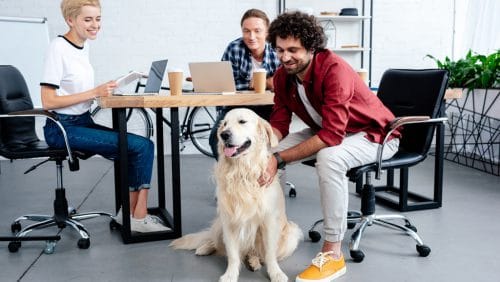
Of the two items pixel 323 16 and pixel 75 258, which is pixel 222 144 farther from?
pixel 323 16

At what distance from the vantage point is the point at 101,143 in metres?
2.33

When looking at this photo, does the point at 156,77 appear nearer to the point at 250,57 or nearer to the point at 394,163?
the point at 250,57

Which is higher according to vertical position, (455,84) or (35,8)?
(35,8)

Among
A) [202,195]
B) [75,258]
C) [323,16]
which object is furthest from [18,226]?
[323,16]

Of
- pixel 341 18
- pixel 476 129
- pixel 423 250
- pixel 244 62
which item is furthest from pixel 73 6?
pixel 476 129

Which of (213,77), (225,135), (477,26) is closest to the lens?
(225,135)

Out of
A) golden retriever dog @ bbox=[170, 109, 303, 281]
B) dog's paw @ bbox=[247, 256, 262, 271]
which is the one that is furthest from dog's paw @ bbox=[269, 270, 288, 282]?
dog's paw @ bbox=[247, 256, 262, 271]

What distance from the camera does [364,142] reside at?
83.6 inches

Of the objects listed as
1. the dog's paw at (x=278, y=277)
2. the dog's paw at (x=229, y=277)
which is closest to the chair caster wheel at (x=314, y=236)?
the dog's paw at (x=278, y=277)

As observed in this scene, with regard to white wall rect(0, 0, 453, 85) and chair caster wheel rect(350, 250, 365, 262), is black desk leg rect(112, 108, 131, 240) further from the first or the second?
white wall rect(0, 0, 453, 85)

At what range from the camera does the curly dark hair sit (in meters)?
1.96

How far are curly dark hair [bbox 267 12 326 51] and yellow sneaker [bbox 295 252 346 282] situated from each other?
898 millimetres

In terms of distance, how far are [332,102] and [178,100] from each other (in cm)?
75

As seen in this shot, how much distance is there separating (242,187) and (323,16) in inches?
144
